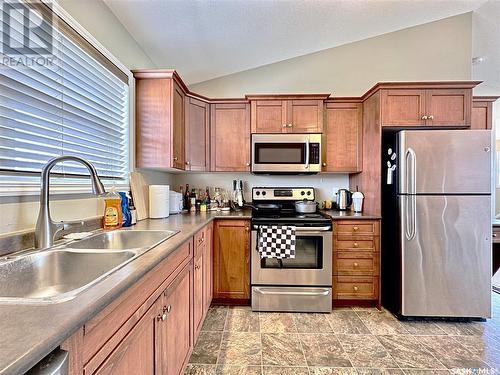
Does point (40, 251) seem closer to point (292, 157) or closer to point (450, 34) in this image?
point (292, 157)

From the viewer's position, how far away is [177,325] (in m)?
1.33

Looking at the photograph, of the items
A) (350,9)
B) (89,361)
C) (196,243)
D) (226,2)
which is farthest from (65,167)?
(350,9)

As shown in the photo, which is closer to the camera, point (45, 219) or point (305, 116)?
point (45, 219)

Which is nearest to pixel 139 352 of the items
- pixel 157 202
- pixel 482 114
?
pixel 157 202

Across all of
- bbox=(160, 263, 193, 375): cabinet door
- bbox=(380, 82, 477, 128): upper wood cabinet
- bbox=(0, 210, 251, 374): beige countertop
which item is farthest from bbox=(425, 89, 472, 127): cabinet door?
bbox=(0, 210, 251, 374): beige countertop

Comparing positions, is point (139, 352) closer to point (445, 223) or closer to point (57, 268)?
point (57, 268)

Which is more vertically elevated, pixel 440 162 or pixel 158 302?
pixel 440 162

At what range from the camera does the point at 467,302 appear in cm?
222

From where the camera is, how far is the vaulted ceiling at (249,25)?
2.04 m

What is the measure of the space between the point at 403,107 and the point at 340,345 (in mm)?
2199

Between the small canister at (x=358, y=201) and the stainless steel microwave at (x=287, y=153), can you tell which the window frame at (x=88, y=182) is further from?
the small canister at (x=358, y=201)

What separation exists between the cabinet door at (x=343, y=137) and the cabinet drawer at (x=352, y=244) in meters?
0.81

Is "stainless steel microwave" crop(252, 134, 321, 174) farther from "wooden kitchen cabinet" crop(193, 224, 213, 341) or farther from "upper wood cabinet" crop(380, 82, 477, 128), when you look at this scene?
"wooden kitchen cabinet" crop(193, 224, 213, 341)

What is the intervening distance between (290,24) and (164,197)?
2104 millimetres
